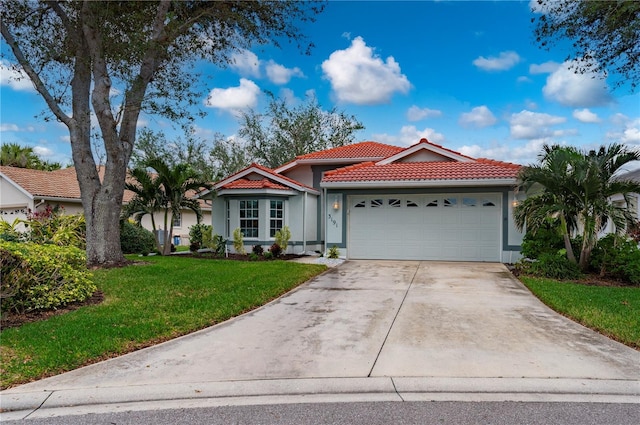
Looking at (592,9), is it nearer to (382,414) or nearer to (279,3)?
(279,3)

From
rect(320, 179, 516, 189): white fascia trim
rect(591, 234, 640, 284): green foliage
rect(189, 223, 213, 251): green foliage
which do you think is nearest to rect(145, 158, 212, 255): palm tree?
rect(189, 223, 213, 251): green foliage

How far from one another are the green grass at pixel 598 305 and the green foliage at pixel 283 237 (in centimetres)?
811

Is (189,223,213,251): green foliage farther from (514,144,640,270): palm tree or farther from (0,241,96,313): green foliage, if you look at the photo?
(514,144,640,270): palm tree

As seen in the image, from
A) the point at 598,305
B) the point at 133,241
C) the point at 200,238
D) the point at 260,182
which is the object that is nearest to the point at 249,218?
the point at 260,182

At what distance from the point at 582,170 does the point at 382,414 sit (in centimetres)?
836

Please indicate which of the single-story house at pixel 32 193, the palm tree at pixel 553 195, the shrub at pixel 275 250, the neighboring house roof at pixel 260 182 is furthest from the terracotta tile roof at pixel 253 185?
the palm tree at pixel 553 195

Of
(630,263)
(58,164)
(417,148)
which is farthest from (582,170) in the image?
(58,164)

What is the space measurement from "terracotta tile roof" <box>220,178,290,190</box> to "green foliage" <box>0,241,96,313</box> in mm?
8365

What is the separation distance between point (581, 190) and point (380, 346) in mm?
7395

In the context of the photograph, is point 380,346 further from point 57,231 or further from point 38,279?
point 57,231

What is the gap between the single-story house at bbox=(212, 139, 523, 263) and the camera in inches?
530

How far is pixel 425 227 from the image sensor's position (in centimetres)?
1414

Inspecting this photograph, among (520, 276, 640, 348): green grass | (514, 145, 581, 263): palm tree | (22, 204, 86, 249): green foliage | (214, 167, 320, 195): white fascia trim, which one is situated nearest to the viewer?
(520, 276, 640, 348): green grass

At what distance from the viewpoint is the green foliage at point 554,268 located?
10.2 metres
